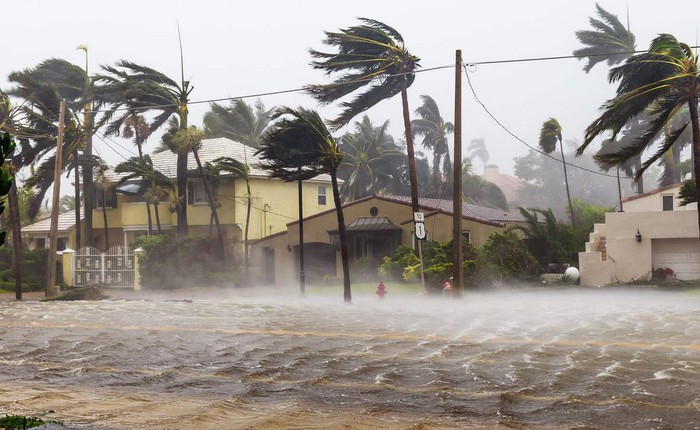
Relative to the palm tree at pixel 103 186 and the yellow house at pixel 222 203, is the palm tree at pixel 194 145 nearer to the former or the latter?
the yellow house at pixel 222 203

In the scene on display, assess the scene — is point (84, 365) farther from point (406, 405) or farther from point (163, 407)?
point (406, 405)

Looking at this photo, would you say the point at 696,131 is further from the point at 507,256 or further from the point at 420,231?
the point at 420,231

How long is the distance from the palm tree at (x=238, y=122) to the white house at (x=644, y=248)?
109 ft

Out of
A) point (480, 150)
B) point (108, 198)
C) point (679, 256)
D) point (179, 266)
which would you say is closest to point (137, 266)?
point (179, 266)

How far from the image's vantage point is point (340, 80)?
40000mm

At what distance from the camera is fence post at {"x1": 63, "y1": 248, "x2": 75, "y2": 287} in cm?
4766

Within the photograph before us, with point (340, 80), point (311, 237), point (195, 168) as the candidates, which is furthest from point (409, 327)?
point (195, 168)

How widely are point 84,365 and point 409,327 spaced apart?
8.27 meters

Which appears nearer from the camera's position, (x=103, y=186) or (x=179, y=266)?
(x=179, y=266)

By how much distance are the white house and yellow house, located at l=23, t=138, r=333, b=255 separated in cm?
2011

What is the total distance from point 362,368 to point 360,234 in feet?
101

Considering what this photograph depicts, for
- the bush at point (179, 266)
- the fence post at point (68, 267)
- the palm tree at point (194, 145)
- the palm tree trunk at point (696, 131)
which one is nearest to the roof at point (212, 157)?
the palm tree at point (194, 145)

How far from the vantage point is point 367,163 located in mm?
72250

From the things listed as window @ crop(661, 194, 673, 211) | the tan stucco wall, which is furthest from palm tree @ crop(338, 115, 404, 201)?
the tan stucco wall
